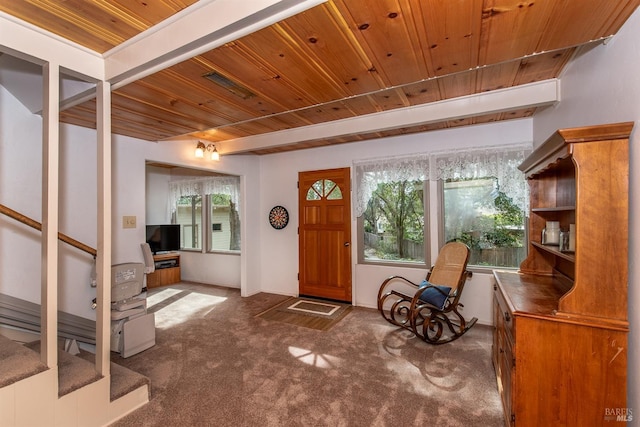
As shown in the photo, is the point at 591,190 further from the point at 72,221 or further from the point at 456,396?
the point at 72,221

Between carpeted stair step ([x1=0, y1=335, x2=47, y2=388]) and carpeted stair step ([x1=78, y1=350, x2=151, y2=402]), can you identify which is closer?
carpeted stair step ([x1=0, y1=335, x2=47, y2=388])

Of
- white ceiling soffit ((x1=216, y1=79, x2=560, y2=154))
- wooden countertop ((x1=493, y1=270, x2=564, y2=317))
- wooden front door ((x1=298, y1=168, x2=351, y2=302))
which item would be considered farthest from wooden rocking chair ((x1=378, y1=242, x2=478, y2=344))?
white ceiling soffit ((x1=216, y1=79, x2=560, y2=154))

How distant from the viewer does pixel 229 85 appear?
201cm

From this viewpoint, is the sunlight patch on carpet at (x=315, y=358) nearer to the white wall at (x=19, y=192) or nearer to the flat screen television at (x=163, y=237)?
the white wall at (x=19, y=192)

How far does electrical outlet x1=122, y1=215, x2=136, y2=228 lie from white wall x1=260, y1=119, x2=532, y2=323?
203cm

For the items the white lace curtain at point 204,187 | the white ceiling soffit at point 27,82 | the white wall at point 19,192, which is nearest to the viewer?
the white ceiling soffit at point 27,82

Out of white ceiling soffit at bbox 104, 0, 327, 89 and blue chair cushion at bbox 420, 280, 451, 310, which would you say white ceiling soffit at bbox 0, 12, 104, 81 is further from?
blue chair cushion at bbox 420, 280, 451, 310

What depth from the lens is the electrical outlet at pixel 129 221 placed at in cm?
308

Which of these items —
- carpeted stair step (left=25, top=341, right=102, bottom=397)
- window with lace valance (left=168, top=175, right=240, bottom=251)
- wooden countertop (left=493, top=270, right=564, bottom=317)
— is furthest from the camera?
window with lace valance (left=168, top=175, right=240, bottom=251)

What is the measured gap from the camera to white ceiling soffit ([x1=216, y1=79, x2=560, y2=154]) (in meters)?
2.31

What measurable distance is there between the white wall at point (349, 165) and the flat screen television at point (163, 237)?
164cm

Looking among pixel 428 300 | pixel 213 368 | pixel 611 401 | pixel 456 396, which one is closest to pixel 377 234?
pixel 428 300

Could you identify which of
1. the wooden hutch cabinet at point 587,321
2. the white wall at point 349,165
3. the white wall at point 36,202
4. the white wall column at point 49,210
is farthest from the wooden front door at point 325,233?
the white wall column at point 49,210

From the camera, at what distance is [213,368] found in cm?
242
